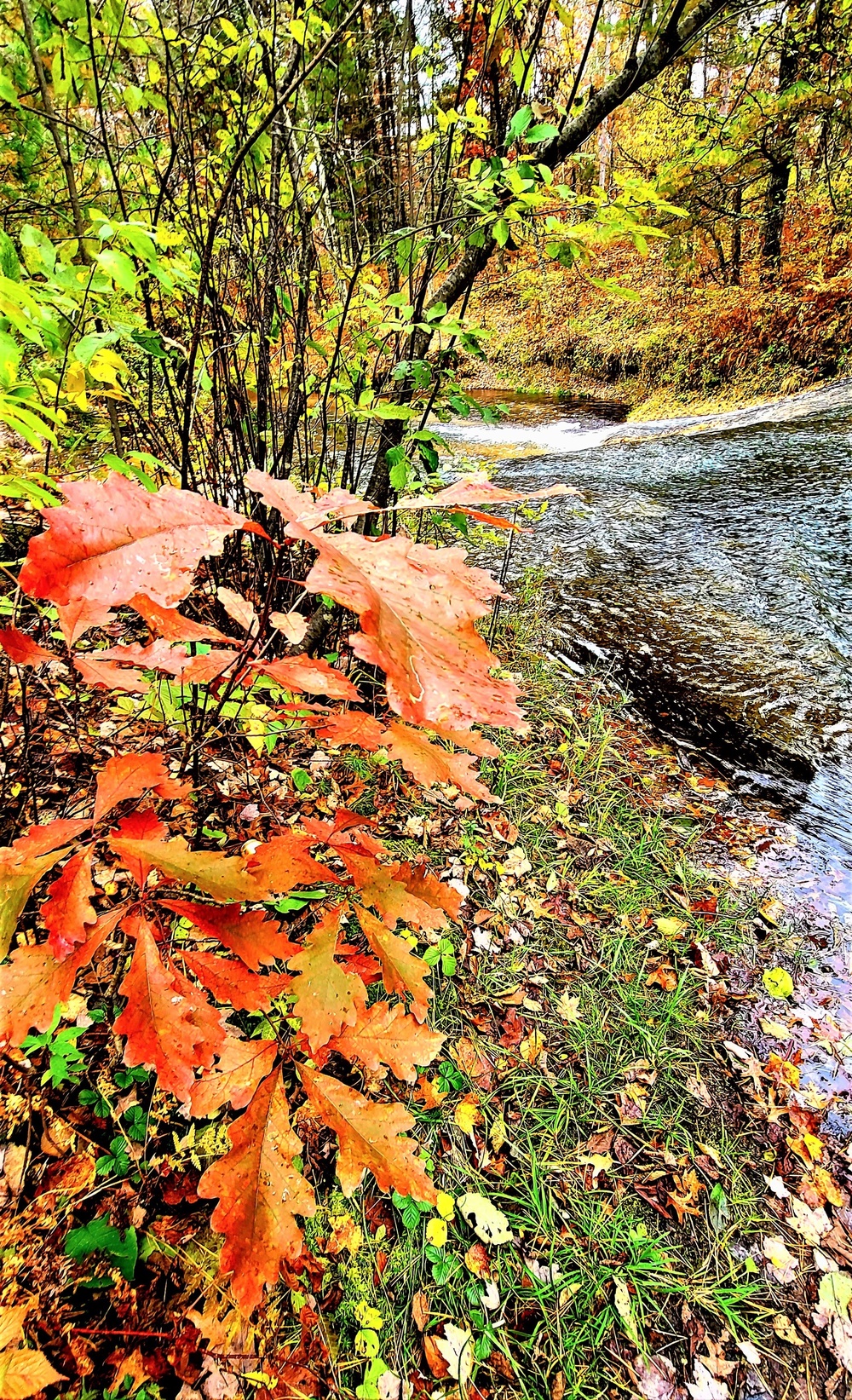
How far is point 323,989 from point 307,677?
1.87 ft

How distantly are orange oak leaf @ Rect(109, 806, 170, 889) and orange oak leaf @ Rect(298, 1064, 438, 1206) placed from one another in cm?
47

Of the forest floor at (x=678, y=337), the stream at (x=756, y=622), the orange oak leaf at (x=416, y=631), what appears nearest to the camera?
the orange oak leaf at (x=416, y=631)

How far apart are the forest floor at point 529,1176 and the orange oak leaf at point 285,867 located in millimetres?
275

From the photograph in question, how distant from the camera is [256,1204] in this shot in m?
0.92

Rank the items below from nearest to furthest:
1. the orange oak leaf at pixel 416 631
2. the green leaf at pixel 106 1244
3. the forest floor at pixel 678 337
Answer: the orange oak leaf at pixel 416 631, the green leaf at pixel 106 1244, the forest floor at pixel 678 337

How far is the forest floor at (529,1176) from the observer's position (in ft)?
3.87

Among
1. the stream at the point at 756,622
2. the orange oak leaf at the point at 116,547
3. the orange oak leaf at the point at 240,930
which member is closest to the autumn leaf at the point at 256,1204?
the orange oak leaf at the point at 240,930

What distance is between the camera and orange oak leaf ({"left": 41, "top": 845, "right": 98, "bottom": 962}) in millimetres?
836

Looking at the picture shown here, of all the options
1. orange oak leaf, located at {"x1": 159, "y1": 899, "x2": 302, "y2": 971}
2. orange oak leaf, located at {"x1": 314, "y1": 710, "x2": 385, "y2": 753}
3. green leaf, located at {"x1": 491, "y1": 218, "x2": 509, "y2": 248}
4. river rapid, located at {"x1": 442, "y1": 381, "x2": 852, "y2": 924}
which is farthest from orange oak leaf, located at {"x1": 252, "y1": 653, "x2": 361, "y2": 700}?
river rapid, located at {"x1": 442, "y1": 381, "x2": 852, "y2": 924}

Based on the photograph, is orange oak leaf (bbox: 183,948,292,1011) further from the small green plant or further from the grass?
the grass

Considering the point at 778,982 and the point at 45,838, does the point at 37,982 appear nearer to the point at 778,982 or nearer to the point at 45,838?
the point at 45,838

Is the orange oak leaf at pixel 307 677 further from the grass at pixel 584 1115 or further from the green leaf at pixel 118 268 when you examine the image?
the grass at pixel 584 1115

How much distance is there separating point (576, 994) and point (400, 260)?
2.54 meters

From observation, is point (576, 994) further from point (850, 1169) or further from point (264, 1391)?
point (264, 1391)
